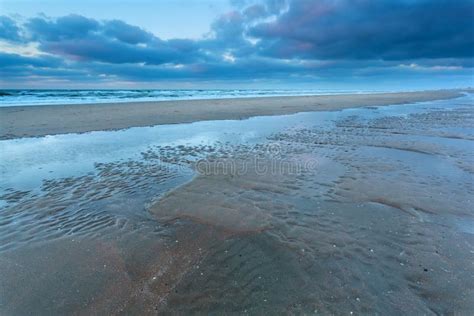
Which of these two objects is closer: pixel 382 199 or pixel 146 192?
pixel 382 199

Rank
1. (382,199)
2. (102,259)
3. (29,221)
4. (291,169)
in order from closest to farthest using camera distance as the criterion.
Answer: (102,259) → (29,221) → (382,199) → (291,169)

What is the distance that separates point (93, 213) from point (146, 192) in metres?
1.35

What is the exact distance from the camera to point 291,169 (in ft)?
26.5

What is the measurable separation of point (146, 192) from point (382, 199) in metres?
5.79

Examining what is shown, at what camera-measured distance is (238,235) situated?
4465 mm

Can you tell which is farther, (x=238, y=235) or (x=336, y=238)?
(x=238, y=235)

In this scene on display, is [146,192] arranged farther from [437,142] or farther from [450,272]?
[437,142]

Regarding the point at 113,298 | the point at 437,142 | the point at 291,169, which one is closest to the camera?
the point at 113,298

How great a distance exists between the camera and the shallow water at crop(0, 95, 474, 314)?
10.3 feet

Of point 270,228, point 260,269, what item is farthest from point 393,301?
point 270,228

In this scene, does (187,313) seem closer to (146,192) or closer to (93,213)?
(93,213)

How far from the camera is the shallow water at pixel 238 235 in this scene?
10.3 ft

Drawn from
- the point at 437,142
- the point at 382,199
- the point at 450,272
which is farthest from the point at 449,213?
the point at 437,142

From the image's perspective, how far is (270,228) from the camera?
15.3 ft
